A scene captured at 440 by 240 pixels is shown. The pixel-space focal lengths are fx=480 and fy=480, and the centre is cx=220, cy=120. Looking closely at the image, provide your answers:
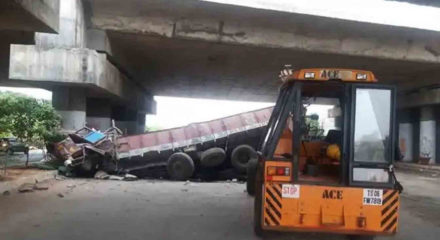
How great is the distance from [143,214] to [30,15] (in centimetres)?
479

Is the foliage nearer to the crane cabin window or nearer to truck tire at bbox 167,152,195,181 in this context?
truck tire at bbox 167,152,195,181

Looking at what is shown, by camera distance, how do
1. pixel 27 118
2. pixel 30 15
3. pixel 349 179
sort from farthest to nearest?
pixel 27 118 → pixel 30 15 → pixel 349 179

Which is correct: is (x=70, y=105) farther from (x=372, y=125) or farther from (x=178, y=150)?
(x=372, y=125)

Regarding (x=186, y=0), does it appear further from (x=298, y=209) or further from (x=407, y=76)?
(x=407, y=76)

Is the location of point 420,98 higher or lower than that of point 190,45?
lower

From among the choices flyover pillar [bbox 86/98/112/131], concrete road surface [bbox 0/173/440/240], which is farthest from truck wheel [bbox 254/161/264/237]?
flyover pillar [bbox 86/98/112/131]

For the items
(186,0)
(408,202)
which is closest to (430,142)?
(408,202)

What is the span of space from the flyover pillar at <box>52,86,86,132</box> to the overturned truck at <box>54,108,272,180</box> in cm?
140

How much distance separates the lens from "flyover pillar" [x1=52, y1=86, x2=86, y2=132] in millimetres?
19656

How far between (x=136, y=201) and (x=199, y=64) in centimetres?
1302

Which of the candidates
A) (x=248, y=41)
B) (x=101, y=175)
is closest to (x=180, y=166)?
(x=101, y=175)

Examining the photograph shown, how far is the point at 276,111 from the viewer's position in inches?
317

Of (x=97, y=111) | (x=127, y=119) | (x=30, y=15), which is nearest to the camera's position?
(x=30, y=15)

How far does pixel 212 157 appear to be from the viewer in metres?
18.4
